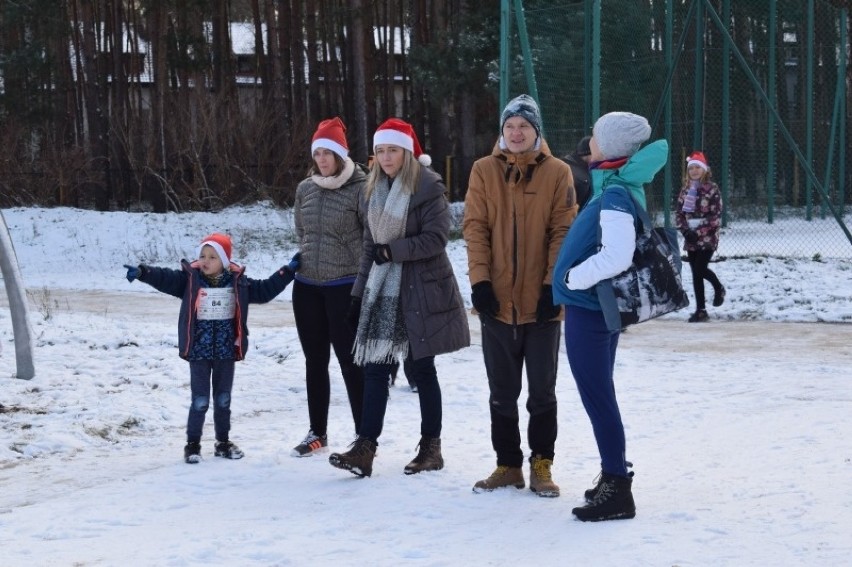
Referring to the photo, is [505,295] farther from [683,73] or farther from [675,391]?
[683,73]

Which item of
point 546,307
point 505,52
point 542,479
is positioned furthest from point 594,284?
point 505,52

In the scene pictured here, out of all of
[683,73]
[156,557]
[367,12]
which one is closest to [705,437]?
[156,557]

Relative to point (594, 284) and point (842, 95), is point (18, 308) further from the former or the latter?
point (842, 95)

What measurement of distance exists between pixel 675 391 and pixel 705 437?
62.6 inches

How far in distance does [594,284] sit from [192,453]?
2533 mm

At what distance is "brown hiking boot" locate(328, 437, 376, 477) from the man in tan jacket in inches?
22.9

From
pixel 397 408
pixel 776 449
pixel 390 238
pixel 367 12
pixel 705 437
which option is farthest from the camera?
pixel 367 12

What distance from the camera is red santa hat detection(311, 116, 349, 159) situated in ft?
21.4

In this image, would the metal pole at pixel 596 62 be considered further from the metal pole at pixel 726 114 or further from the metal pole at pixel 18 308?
the metal pole at pixel 18 308

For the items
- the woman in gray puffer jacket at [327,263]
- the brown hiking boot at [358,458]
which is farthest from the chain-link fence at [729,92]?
the brown hiking boot at [358,458]

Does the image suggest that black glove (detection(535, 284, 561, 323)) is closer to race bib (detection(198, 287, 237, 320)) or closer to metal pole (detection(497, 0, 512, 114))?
race bib (detection(198, 287, 237, 320))

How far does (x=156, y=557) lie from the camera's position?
4734 millimetres

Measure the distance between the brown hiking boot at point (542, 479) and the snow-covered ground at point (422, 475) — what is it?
2.0 inches

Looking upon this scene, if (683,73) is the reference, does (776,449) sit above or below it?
below
